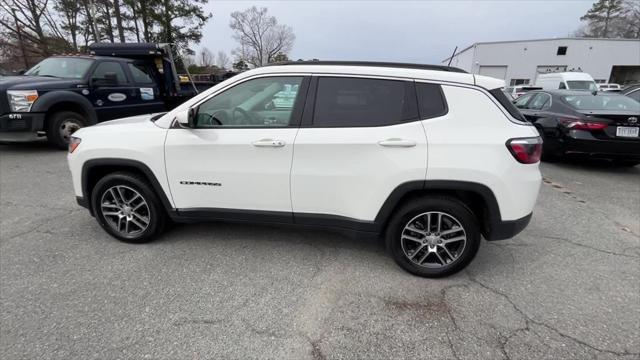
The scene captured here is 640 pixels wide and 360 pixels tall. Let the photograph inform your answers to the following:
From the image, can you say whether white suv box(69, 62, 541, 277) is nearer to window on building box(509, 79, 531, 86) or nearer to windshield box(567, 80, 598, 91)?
windshield box(567, 80, 598, 91)

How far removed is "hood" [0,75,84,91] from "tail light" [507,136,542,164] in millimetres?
7932

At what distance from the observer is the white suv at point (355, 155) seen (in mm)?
2646

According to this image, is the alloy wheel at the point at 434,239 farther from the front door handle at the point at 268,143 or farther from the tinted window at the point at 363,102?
the front door handle at the point at 268,143

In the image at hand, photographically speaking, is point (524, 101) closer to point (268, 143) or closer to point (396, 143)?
point (396, 143)

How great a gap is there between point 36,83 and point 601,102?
35.0ft

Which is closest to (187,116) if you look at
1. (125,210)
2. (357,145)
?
(125,210)

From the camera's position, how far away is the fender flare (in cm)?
645

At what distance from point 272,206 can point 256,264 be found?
0.56 m

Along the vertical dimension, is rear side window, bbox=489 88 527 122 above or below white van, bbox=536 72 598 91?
below

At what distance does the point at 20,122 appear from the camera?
6344 mm

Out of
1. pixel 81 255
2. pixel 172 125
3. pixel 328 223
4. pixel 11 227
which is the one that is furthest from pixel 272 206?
pixel 11 227

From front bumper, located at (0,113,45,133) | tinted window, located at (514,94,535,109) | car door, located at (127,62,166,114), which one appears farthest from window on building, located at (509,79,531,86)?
front bumper, located at (0,113,45,133)

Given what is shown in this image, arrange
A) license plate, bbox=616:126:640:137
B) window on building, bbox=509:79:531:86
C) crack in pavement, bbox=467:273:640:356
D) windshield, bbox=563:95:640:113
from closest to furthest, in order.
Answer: crack in pavement, bbox=467:273:640:356, license plate, bbox=616:126:640:137, windshield, bbox=563:95:640:113, window on building, bbox=509:79:531:86

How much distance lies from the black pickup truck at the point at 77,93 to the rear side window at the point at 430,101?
712 cm
